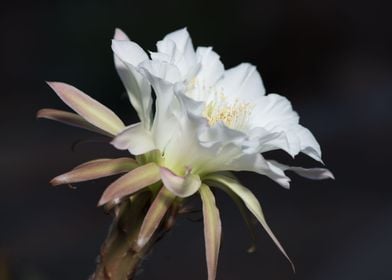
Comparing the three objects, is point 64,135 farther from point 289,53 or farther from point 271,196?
point 289,53

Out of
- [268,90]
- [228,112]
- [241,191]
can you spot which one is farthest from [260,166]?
→ [268,90]

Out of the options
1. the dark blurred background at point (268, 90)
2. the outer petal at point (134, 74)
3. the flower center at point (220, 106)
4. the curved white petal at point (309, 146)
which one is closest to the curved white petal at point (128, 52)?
the outer petal at point (134, 74)

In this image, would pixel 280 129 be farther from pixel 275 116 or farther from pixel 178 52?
pixel 178 52

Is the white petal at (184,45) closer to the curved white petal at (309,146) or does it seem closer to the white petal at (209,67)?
the white petal at (209,67)

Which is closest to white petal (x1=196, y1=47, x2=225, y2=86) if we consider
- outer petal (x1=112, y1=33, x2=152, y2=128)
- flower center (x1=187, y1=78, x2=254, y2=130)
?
flower center (x1=187, y1=78, x2=254, y2=130)

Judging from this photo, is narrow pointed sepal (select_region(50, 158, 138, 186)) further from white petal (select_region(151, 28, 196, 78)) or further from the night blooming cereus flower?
white petal (select_region(151, 28, 196, 78))
